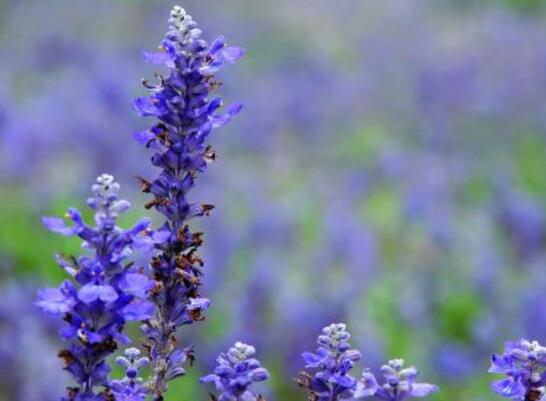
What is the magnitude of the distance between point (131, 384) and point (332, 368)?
38 centimetres

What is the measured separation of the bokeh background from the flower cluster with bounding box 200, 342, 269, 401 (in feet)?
13.1

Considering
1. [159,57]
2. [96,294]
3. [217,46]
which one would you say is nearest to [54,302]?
[96,294]

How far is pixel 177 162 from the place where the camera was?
2.37 m

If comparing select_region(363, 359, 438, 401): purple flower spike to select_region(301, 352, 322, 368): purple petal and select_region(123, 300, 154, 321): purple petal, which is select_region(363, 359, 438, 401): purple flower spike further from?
select_region(123, 300, 154, 321): purple petal

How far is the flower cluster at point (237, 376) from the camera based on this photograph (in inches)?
83.7

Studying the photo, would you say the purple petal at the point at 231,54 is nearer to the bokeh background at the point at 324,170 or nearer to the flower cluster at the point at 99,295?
the flower cluster at the point at 99,295

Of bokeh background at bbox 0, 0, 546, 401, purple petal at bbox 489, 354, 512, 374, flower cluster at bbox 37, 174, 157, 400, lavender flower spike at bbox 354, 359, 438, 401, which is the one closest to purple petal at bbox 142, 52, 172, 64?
flower cluster at bbox 37, 174, 157, 400

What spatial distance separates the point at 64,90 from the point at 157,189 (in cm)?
1201

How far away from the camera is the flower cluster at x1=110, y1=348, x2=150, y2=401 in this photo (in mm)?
2154

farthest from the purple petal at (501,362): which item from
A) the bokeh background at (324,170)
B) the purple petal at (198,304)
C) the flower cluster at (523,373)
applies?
the bokeh background at (324,170)

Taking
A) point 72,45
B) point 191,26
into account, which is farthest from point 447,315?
point 72,45

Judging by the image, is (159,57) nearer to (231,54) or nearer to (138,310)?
(231,54)

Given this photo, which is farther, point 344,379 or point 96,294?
point 344,379

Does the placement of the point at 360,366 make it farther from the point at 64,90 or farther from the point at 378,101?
the point at 378,101
